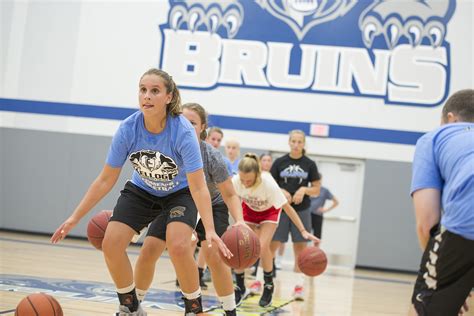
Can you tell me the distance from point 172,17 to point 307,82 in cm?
308

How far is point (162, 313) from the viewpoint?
6008mm

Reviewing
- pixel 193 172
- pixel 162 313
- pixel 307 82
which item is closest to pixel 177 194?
pixel 193 172

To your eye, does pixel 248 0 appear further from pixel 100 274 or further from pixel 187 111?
pixel 187 111

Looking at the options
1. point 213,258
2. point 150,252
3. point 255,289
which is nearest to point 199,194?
point 150,252

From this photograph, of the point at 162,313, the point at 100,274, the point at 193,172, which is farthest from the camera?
the point at 100,274

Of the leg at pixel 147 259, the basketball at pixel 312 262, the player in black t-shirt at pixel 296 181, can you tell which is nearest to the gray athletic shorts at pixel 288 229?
the player in black t-shirt at pixel 296 181

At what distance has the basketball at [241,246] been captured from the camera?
498cm

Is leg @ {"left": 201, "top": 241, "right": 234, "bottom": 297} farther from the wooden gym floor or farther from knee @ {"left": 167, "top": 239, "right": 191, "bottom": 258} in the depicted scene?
the wooden gym floor

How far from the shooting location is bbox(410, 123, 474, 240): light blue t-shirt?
3174 millimetres

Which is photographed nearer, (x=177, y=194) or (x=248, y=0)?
(x=177, y=194)

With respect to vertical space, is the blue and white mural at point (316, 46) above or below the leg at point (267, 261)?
above

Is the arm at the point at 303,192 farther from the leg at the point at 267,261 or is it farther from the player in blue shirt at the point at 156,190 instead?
the player in blue shirt at the point at 156,190

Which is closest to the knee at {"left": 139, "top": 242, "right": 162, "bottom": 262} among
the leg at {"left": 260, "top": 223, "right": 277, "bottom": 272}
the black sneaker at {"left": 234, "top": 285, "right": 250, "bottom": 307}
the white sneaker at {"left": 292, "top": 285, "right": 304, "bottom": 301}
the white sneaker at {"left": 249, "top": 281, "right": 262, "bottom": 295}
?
the black sneaker at {"left": 234, "top": 285, "right": 250, "bottom": 307}

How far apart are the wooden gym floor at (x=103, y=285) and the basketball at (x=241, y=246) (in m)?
1.29
